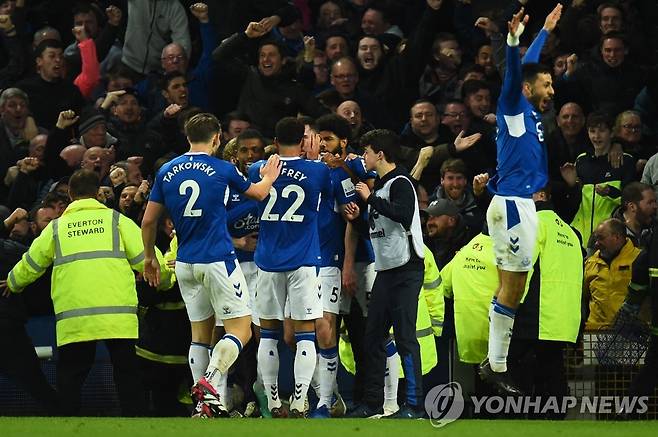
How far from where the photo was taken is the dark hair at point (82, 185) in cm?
1233

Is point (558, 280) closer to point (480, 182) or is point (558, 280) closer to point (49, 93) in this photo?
point (480, 182)

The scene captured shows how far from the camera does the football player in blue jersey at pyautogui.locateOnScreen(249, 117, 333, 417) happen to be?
1195cm

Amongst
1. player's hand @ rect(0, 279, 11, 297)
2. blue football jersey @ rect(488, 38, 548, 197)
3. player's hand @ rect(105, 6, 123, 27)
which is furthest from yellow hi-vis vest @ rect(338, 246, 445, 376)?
player's hand @ rect(105, 6, 123, 27)

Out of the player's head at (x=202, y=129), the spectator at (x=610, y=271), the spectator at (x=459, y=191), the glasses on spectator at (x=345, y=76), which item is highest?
the glasses on spectator at (x=345, y=76)

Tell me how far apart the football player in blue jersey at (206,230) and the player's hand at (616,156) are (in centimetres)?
498

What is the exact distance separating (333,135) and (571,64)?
14.4 feet

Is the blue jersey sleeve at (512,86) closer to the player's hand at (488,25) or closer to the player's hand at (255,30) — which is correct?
the player's hand at (488,25)

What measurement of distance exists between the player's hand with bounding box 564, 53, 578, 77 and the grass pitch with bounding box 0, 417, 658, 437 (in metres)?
6.23

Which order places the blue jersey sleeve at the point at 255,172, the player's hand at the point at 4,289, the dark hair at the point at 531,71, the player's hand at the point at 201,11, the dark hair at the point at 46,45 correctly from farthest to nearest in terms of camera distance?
the dark hair at the point at 46,45
the player's hand at the point at 201,11
the player's hand at the point at 4,289
the blue jersey sleeve at the point at 255,172
the dark hair at the point at 531,71

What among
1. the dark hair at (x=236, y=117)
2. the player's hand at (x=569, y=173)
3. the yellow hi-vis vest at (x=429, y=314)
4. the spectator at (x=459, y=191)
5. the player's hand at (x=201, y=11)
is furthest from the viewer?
the player's hand at (x=201, y=11)

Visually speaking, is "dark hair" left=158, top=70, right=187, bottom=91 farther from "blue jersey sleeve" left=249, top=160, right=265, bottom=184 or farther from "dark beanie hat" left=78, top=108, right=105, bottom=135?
"blue jersey sleeve" left=249, top=160, right=265, bottom=184

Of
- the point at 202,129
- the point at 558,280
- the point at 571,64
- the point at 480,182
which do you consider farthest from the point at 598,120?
the point at 202,129

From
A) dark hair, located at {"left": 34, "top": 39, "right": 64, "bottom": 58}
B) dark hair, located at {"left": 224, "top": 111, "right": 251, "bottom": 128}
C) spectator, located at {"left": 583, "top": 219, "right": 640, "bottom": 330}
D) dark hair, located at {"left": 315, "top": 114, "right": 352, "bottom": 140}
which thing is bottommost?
spectator, located at {"left": 583, "top": 219, "right": 640, "bottom": 330}

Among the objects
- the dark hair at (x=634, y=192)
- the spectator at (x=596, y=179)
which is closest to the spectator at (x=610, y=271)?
the dark hair at (x=634, y=192)
